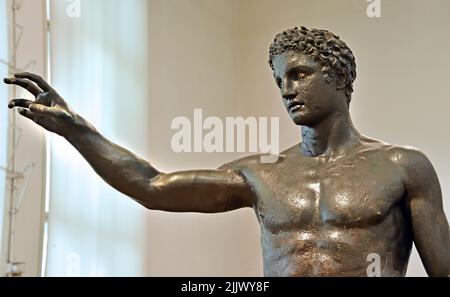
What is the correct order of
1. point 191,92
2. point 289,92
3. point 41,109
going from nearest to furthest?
point 41,109, point 289,92, point 191,92

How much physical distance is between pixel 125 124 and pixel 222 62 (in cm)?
140

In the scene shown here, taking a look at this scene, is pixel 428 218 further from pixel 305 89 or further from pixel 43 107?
pixel 43 107

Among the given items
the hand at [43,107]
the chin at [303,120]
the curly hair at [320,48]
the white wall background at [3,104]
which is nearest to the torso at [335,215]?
the chin at [303,120]

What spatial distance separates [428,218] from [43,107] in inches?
37.5

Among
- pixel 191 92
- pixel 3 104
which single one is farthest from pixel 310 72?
pixel 191 92

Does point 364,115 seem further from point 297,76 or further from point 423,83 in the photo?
point 297,76

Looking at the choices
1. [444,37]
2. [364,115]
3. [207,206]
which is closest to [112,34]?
[364,115]

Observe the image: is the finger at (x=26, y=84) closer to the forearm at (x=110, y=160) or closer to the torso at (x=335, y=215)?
the forearm at (x=110, y=160)

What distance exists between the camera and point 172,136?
5.63 meters

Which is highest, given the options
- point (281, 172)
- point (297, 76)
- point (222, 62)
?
point (222, 62)

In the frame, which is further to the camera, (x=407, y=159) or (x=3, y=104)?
(x=3, y=104)

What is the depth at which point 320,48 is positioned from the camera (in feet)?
8.13
